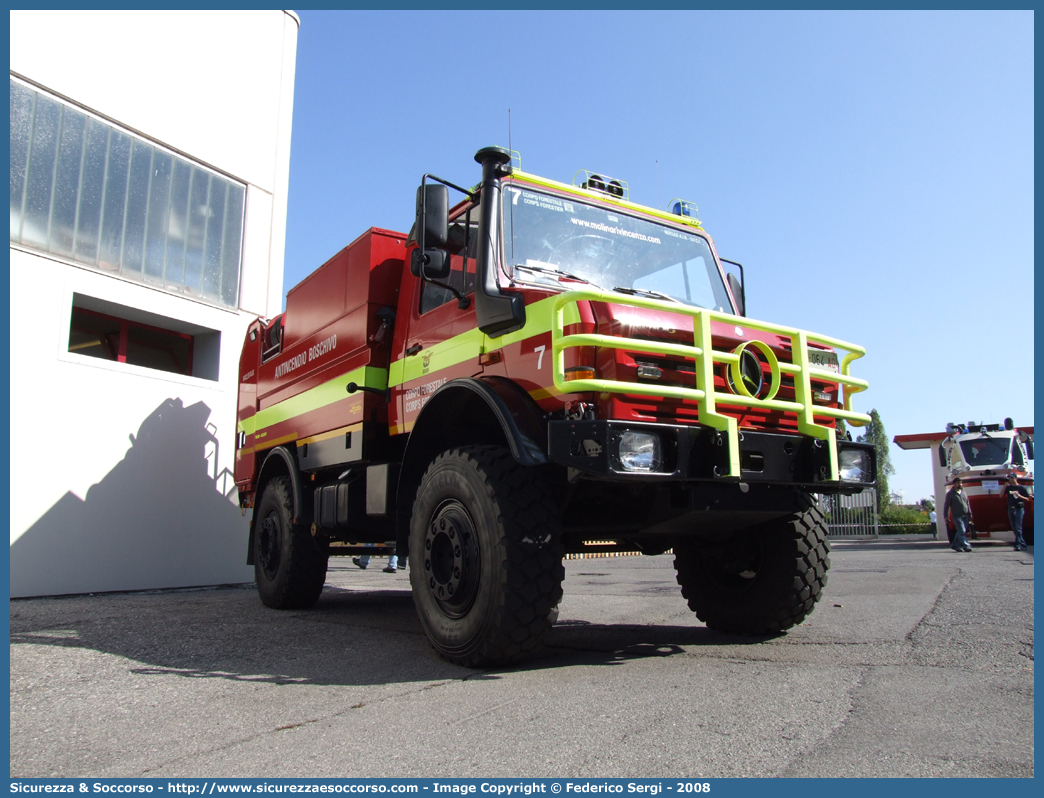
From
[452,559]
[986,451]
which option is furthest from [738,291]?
[986,451]

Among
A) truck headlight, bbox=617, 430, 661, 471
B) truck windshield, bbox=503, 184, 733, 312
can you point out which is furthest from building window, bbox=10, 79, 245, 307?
truck headlight, bbox=617, 430, 661, 471

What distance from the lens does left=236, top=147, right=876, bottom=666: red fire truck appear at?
395 cm

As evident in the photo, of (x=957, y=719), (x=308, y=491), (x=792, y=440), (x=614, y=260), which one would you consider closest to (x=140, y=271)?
(x=308, y=491)

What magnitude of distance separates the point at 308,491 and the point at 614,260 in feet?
12.2

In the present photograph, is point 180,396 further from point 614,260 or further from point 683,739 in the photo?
point 683,739

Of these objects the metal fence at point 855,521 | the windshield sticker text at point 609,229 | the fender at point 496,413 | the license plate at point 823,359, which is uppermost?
the windshield sticker text at point 609,229

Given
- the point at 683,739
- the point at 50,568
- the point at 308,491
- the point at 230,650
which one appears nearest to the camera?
the point at 683,739

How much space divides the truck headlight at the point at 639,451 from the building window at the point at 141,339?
337 inches

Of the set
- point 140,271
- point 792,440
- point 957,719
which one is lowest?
point 957,719

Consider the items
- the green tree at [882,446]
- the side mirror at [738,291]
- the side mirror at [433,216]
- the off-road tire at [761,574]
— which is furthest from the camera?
the green tree at [882,446]

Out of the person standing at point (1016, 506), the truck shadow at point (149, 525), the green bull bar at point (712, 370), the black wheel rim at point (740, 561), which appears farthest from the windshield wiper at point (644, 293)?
the person standing at point (1016, 506)

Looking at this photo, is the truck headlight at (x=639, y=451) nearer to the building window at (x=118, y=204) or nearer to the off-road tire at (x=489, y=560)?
the off-road tire at (x=489, y=560)

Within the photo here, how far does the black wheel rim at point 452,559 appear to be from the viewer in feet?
13.7

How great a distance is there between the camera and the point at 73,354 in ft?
30.7
